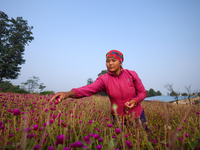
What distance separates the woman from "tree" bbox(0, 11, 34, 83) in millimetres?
22132

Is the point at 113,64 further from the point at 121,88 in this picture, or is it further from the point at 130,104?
the point at 130,104

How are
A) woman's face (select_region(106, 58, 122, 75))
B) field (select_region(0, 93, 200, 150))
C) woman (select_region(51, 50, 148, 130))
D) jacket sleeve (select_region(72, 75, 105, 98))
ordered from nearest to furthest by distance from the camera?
field (select_region(0, 93, 200, 150)) → jacket sleeve (select_region(72, 75, 105, 98)) → woman (select_region(51, 50, 148, 130)) → woman's face (select_region(106, 58, 122, 75))

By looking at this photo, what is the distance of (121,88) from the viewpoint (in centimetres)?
250

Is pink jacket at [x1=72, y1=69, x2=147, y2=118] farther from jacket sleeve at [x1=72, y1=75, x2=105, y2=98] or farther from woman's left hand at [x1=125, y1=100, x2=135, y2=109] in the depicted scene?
woman's left hand at [x1=125, y1=100, x2=135, y2=109]

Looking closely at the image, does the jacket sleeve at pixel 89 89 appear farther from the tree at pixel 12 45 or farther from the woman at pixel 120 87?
the tree at pixel 12 45

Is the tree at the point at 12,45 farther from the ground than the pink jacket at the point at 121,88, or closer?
farther from the ground

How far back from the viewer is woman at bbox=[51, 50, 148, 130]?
7.95 ft

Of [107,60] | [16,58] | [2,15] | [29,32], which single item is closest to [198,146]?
[107,60]

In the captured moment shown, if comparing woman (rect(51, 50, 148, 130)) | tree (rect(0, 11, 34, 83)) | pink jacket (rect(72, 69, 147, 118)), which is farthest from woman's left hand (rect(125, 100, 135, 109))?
tree (rect(0, 11, 34, 83))

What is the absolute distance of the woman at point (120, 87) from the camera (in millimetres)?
2424

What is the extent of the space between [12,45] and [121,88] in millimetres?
24494

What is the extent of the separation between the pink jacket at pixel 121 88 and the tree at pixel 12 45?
22116 mm

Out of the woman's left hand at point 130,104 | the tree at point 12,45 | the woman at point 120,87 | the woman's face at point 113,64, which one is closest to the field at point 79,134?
the woman's left hand at point 130,104

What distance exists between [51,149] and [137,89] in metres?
2.16
